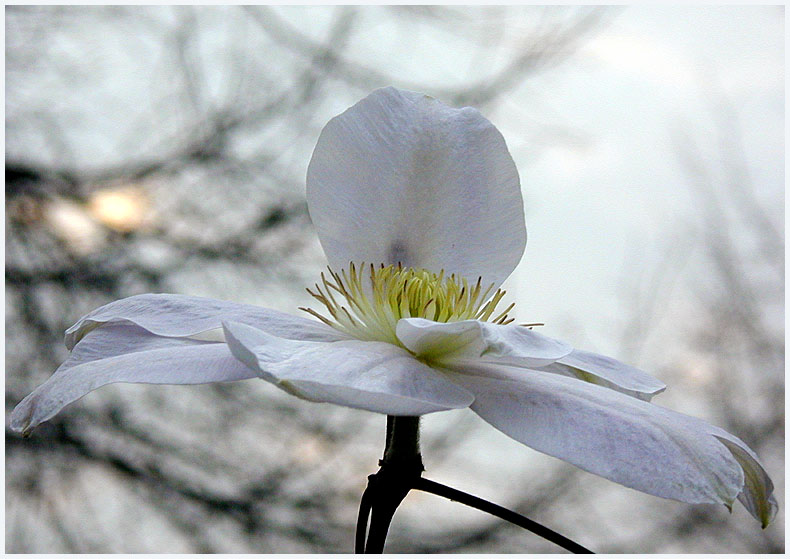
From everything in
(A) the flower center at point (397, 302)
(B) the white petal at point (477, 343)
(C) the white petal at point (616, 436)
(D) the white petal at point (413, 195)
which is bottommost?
(C) the white petal at point (616, 436)

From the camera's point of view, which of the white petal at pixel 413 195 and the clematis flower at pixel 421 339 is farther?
the white petal at pixel 413 195

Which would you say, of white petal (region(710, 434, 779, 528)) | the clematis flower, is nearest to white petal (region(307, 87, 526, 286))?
the clematis flower

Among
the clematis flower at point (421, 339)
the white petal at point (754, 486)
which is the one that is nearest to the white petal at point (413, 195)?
the clematis flower at point (421, 339)

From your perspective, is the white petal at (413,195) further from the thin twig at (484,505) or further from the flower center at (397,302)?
the thin twig at (484,505)

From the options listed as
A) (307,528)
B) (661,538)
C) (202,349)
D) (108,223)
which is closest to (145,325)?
(202,349)

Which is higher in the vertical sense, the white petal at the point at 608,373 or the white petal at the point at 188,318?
the white petal at the point at 188,318

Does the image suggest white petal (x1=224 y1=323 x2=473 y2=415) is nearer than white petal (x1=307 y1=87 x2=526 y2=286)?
Yes

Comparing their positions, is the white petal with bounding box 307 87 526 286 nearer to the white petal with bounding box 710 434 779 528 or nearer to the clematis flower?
the clematis flower
